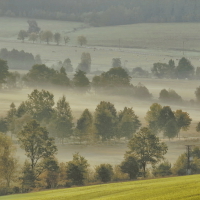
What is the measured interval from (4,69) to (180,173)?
286ft

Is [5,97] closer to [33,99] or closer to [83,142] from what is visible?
[33,99]

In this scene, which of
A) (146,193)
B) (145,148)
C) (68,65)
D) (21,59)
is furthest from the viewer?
(21,59)

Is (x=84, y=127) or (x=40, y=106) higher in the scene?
(x=40, y=106)

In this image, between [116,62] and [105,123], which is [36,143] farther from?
[116,62]

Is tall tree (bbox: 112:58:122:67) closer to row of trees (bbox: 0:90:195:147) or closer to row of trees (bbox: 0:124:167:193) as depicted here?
row of trees (bbox: 0:90:195:147)

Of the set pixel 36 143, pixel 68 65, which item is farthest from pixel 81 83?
pixel 36 143

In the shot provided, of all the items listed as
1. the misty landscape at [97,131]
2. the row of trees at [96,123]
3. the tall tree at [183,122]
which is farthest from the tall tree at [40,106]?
the tall tree at [183,122]

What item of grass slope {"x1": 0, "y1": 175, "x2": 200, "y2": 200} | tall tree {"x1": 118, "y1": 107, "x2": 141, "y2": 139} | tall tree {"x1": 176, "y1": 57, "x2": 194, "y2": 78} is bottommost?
grass slope {"x1": 0, "y1": 175, "x2": 200, "y2": 200}

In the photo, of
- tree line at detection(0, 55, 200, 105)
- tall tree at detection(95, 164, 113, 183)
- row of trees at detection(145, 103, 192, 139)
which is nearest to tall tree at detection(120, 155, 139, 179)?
tall tree at detection(95, 164, 113, 183)

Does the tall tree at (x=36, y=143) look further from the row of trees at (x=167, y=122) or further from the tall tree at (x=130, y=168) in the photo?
the row of trees at (x=167, y=122)

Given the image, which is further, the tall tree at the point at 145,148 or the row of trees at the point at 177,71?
the row of trees at the point at 177,71

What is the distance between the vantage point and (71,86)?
13188cm

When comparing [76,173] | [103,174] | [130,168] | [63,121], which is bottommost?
[103,174]

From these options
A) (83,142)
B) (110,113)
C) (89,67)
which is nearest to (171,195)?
(83,142)
